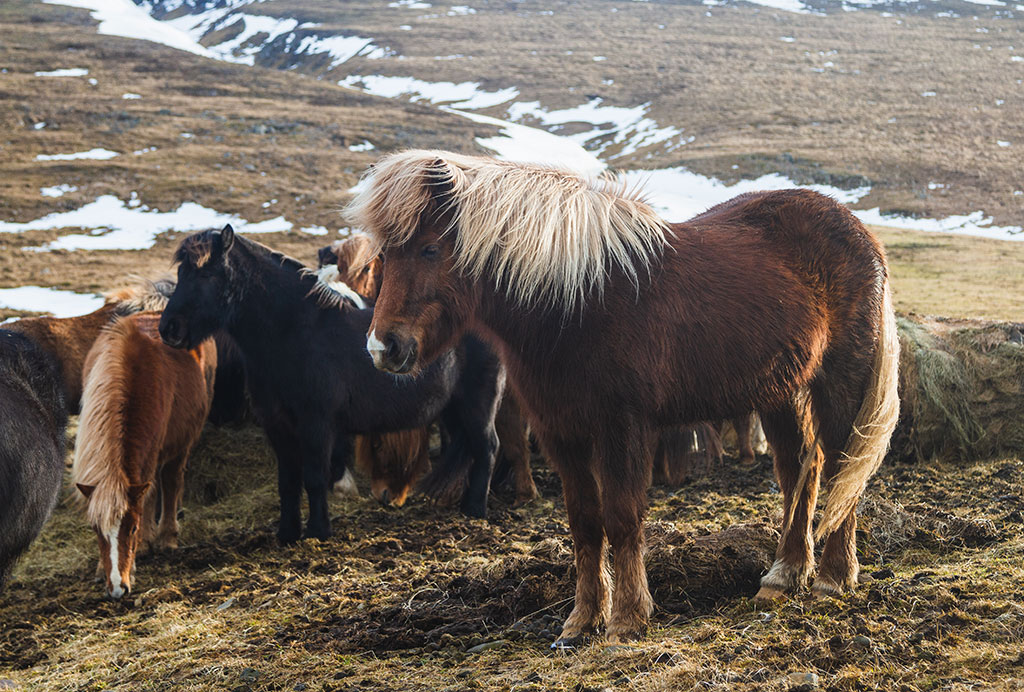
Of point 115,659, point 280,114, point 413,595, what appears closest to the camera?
point 115,659

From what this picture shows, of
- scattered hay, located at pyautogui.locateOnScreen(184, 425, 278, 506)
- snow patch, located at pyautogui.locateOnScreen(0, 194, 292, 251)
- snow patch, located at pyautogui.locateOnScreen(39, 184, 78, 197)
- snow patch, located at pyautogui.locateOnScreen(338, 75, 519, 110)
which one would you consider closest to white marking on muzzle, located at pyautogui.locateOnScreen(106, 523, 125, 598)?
scattered hay, located at pyautogui.locateOnScreen(184, 425, 278, 506)

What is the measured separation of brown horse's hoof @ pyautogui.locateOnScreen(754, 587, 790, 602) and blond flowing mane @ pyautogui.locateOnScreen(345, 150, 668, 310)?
1.65m

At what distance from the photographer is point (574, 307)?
358 cm

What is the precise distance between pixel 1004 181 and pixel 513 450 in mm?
33694

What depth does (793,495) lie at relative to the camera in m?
4.38

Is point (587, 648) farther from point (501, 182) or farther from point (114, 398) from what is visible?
point (114, 398)

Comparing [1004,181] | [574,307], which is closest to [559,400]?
[574,307]

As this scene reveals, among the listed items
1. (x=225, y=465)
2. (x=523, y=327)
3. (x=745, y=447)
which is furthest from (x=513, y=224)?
(x=225, y=465)

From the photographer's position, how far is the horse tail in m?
5.36

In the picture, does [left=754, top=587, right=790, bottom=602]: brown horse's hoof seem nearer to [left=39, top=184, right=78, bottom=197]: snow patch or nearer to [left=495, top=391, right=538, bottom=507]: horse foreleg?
[left=495, top=391, right=538, bottom=507]: horse foreleg

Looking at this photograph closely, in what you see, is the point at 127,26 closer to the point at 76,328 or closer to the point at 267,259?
the point at 76,328

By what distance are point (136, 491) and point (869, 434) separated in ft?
14.6

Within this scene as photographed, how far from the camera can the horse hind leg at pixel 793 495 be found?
4.15 m

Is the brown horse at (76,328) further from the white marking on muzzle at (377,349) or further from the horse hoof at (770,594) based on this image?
the horse hoof at (770,594)
